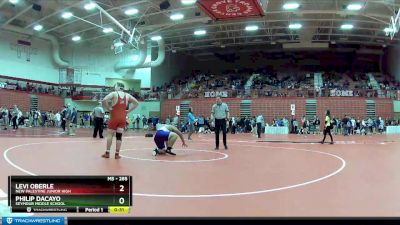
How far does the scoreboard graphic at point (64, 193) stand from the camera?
1.95 m

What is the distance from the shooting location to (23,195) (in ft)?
6.46

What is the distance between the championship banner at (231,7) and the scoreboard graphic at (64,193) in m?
11.1

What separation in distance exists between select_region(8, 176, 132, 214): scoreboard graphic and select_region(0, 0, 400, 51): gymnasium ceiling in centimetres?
2135

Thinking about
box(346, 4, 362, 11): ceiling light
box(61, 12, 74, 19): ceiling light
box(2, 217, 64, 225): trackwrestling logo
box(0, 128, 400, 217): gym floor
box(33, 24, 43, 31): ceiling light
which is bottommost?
box(0, 128, 400, 217): gym floor

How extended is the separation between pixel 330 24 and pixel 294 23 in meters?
3.36

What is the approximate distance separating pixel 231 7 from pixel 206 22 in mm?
14088

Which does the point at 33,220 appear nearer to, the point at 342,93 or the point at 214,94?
the point at 214,94

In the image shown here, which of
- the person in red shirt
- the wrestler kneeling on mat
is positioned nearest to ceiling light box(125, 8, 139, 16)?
the wrestler kneeling on mat

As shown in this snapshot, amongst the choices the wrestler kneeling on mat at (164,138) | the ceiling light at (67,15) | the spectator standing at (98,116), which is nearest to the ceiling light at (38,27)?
the ceiling light at (67,15)

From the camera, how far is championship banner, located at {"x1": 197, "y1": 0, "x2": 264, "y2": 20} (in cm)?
1251

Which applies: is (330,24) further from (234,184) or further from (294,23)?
(234,184)

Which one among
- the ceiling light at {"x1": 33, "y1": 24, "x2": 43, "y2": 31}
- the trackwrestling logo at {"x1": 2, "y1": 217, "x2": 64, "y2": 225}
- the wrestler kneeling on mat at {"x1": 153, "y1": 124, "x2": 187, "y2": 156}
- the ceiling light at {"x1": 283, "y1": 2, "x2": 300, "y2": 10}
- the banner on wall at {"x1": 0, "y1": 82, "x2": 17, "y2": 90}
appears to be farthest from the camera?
the ceiling light at {"x1": 33, "y1": 24, "x2": 43, "y2": 31}

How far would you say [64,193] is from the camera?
77.4 inches

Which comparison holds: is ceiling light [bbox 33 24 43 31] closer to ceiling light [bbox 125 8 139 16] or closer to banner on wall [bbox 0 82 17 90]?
banner on wall [bbox 0 82 17 90]
